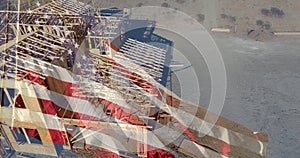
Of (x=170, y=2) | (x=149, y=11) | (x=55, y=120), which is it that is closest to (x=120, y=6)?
(x=149, y=11)

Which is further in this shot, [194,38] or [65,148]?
[194,38]

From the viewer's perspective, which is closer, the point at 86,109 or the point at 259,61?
the point at 86,109

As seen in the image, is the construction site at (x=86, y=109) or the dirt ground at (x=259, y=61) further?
the dirt ground at (x=259, y=61)

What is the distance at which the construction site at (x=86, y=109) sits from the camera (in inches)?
591

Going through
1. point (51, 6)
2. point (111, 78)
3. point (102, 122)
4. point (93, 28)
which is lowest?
point (102, 122)

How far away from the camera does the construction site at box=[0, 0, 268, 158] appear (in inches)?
591

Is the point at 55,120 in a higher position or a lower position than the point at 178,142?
higher

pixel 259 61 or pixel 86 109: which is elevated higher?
pixel 259 61

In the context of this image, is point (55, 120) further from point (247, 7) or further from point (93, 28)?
point (247, 7)

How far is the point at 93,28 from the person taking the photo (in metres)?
21.1

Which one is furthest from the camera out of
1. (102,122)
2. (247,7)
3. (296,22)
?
(247,7)

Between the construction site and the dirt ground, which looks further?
the dirt ground

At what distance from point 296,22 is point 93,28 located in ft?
63.3

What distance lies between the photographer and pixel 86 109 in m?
17.0
